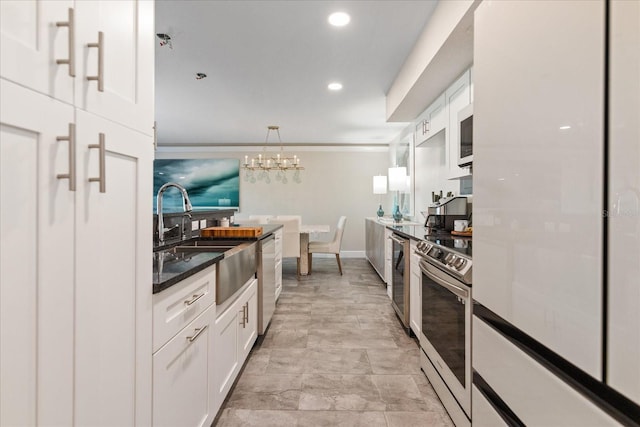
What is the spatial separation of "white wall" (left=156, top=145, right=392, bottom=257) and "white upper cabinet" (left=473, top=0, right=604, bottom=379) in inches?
237

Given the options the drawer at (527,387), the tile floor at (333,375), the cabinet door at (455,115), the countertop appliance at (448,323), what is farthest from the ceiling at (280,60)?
the tile floor at (333,375)

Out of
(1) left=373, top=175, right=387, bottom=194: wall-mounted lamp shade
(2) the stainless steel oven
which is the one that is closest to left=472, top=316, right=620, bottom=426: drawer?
(2) the stainless steel oven

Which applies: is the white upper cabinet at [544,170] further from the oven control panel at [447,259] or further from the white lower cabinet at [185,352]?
the white lower cabinet at [185,352]

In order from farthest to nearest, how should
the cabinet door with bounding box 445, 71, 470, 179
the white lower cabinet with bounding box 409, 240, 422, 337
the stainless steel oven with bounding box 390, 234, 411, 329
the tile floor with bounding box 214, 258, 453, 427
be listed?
the stainless steel oven with bounding box 390, 234, 411, 329, the cabinet door with bounding box 445, 71, 470, 179, the white lower cabinet with bounding box 409, 240, 422, 337, the tile floor with bounding box 214, 258, 453, 427

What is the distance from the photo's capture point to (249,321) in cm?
234

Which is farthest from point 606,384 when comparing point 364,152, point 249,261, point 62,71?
point 364,152

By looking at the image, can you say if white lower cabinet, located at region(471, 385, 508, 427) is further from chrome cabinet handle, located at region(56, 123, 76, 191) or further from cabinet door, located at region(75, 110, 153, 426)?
chrome cabinet handle, located at region(56, 123, 76, 191)

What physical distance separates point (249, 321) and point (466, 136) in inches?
76.3

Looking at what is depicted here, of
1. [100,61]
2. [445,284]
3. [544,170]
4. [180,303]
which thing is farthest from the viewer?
[445,284]

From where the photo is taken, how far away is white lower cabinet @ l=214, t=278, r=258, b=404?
5.45ft

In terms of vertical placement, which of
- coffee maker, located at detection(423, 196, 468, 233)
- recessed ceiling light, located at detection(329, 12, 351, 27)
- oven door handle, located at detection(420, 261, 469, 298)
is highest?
recessed ceiling light, located at detection(329, 12, 351, 27)

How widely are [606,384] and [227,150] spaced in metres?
7.39

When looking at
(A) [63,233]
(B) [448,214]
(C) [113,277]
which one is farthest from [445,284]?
(A) [63,233]

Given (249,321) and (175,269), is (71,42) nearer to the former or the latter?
(175,269)
